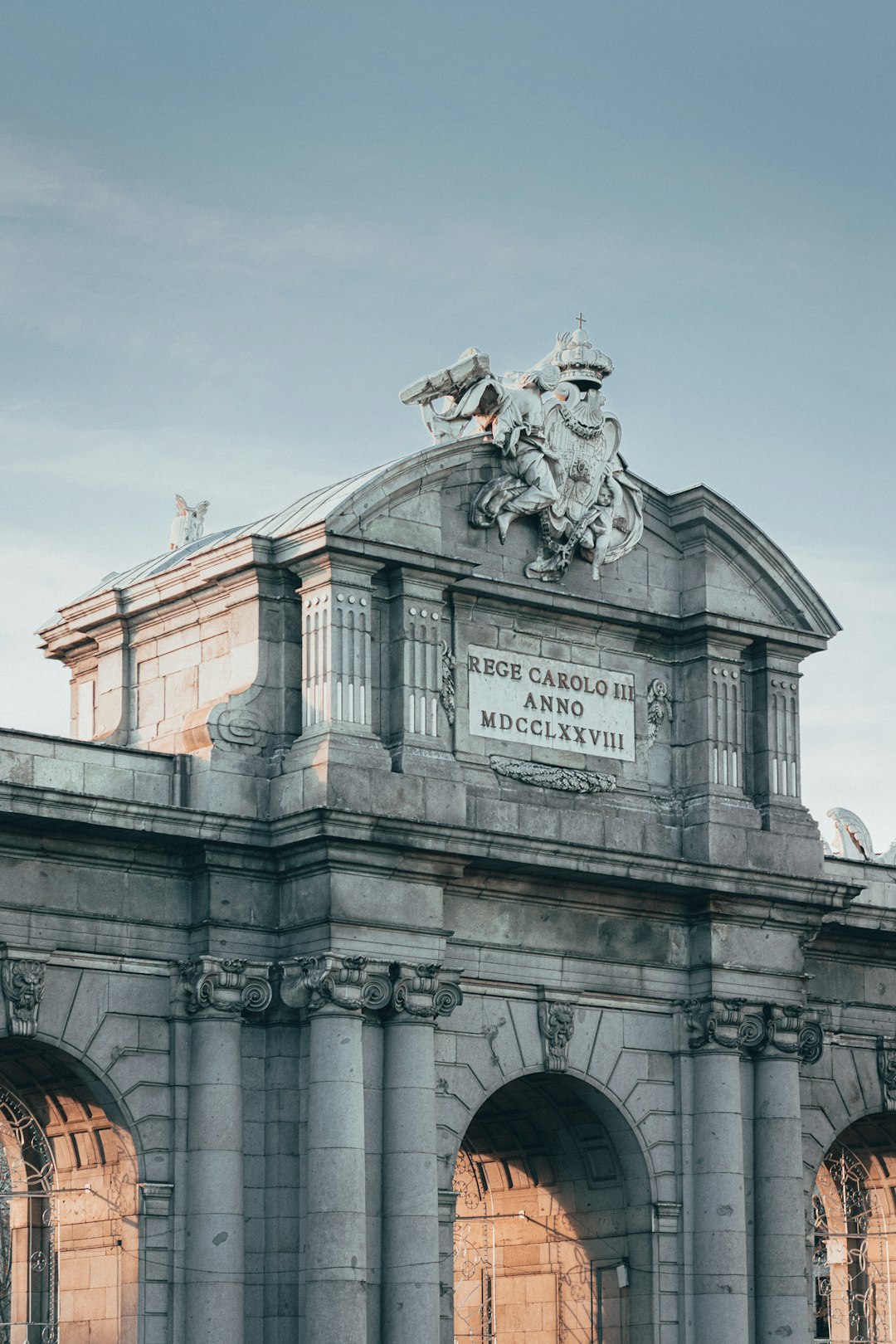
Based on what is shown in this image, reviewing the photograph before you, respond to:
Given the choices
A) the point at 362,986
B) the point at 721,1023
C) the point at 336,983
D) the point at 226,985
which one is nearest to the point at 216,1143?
the point at 226,985

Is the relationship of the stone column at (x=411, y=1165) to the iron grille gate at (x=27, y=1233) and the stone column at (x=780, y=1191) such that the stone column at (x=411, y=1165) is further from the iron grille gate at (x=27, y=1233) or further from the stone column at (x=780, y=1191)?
the stone column at (x=780, y=1191)

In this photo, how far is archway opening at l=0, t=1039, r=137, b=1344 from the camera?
111 feet

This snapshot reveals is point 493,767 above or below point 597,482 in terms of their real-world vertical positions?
below

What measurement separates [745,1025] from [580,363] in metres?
9.02

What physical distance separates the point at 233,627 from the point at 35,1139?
676 centimetres

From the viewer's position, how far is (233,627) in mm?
36062

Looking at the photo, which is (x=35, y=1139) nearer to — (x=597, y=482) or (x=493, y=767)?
(x=493, y=767)

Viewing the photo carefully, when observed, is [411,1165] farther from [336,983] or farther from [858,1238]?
[858,1238]

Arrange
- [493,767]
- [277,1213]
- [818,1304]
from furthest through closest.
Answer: [818,1304]
[493,767]
[277,1213]

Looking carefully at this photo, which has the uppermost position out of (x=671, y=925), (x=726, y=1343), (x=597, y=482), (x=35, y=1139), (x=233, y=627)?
(x=597, y=482)

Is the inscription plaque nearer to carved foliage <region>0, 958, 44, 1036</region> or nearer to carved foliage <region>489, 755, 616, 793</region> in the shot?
carved foliage <region>489, 755, 616, 793</region>

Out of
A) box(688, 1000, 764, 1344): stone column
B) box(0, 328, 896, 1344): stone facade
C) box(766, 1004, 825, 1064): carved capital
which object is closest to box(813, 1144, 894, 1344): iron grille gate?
box(0, 328, 896, 1344): stone facade

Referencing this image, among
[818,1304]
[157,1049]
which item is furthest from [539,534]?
[818,1304]

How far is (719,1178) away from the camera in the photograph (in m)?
37.1
